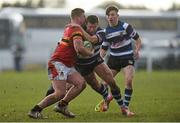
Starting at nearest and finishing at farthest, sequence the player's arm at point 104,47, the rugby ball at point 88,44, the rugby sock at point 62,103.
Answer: the rugby ball at point 88,44 < the rugby sock at point 62,103 < the player's arm at point 104,47

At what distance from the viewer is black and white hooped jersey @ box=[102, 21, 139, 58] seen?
16953 millimetres

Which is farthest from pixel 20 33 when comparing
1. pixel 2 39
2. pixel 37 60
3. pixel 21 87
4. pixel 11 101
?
pixel 11 101

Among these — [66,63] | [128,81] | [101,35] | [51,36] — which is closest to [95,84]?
[128,81]

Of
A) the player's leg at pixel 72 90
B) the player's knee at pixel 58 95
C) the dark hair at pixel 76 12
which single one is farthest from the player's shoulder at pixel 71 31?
the player's knee at pixel 58 95

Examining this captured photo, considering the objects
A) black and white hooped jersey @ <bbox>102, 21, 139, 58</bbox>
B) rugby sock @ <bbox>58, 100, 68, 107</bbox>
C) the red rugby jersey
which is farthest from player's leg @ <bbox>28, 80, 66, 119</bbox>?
black and white hooped jersey @ <bbox>102, 21, 139, 58</bbox>

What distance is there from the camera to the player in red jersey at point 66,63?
49.6ft

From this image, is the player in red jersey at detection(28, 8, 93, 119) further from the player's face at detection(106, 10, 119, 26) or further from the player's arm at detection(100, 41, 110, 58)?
the player's arm at detection(100, 41, 110, 58)

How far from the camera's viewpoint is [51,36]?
61.5m

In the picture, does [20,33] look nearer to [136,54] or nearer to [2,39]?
[2,39]

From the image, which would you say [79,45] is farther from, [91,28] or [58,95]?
[58,95]

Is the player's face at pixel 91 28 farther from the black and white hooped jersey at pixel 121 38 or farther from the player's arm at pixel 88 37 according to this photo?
the black and white hooped jersey at pixel 121 38

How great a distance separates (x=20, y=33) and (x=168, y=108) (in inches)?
1712

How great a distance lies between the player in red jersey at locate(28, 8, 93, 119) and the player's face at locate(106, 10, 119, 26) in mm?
1336

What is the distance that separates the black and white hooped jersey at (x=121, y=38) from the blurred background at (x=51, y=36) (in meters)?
32.9
